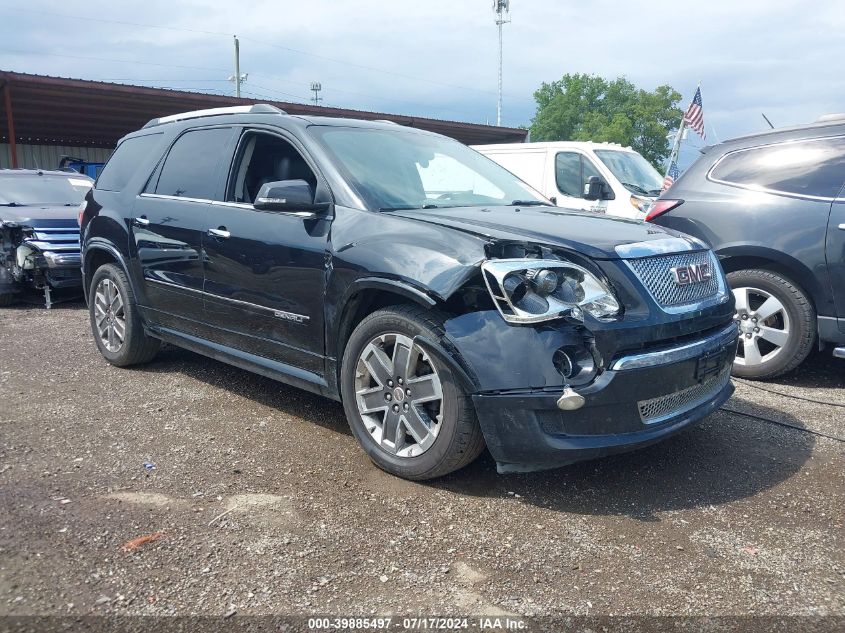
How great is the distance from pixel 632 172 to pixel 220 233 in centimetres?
767

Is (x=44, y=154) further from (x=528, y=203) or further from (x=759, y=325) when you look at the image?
(x=759, y=325)

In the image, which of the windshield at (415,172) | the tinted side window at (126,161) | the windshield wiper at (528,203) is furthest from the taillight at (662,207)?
the tinted side window at (126,161)

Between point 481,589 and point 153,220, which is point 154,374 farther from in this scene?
point 481,589

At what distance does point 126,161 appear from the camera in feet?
18.5

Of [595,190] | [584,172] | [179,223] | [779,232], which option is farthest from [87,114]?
[779,232]

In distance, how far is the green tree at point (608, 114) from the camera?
72250 millimetres

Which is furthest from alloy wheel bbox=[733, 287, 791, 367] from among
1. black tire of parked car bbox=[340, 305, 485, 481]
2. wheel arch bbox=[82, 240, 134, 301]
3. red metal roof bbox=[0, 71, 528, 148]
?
red metal roof bbox=[0, 71, 528, 148]

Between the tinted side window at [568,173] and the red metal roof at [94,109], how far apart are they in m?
6.33

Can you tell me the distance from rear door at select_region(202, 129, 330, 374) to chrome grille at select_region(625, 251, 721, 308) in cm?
159

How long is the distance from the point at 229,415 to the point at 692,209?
3761 millimetres

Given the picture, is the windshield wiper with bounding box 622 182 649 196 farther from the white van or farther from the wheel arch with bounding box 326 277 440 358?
the wheel arch with bounding box 326 277 440 358

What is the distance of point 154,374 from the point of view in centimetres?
548

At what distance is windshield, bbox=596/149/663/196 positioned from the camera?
400 inches

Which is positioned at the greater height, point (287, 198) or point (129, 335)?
point (287, 198)
